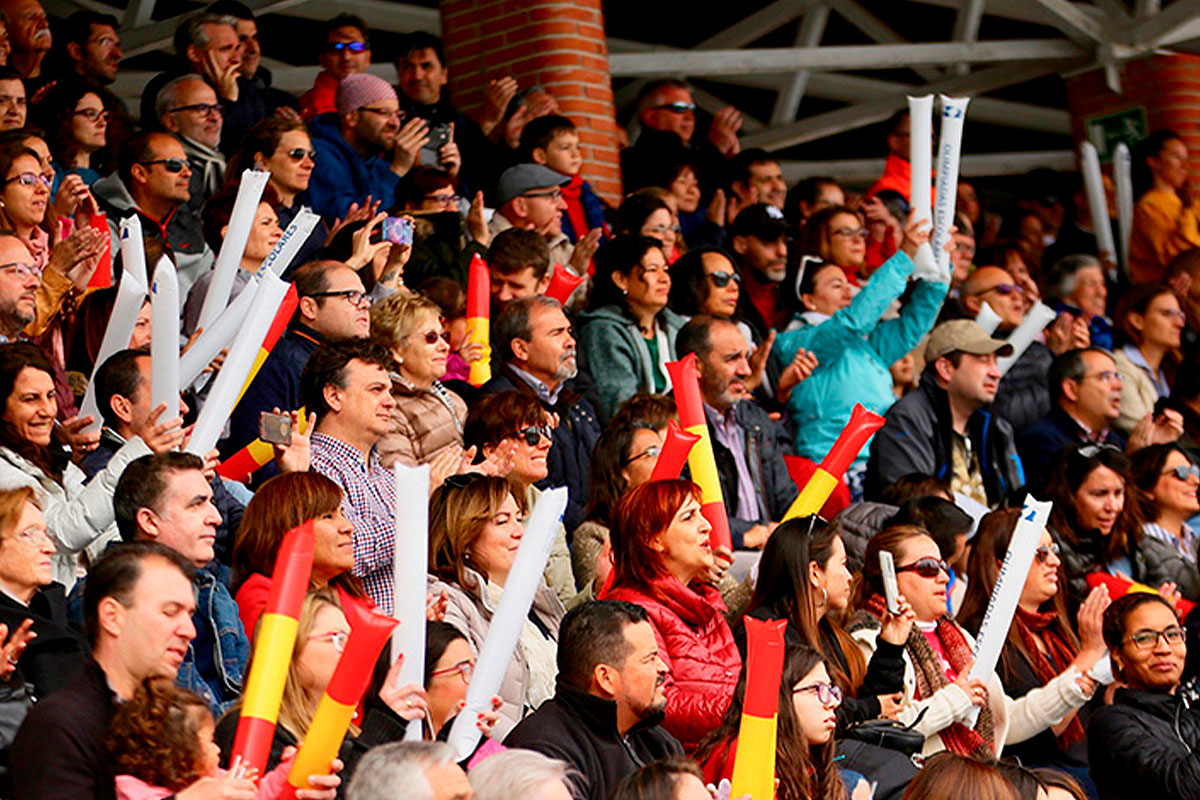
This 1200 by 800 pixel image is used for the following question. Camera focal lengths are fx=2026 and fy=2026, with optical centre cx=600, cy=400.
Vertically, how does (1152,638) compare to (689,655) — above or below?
below

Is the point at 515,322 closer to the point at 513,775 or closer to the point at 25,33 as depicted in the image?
the point at 513,775

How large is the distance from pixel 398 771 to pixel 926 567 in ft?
9.84

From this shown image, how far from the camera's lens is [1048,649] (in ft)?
23.6

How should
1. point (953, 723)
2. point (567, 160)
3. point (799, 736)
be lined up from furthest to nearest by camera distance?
point (567, 160) < point (953, 723) < point (799, 736)

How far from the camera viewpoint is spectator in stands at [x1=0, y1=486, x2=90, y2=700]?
467 centimetres

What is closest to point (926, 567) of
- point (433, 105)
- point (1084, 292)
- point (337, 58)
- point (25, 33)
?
point (433, 105)

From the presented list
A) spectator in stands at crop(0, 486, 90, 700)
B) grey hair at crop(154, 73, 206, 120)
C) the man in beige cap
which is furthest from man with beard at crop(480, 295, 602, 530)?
spectator in stands at crop(0, 486, 90, 700)

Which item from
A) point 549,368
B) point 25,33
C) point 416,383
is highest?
point 25,33

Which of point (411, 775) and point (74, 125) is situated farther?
point (74, 125)

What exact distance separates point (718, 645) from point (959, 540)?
169cm

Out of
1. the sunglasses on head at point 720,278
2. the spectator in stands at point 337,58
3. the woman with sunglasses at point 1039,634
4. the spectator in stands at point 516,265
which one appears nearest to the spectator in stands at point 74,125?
the spectator in stands at point 337,58

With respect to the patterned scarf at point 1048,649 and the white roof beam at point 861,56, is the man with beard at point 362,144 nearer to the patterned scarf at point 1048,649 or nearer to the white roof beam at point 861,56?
the patterned scarf at point 1048,649

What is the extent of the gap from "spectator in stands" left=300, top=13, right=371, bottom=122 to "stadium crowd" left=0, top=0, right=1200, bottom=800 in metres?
0.03

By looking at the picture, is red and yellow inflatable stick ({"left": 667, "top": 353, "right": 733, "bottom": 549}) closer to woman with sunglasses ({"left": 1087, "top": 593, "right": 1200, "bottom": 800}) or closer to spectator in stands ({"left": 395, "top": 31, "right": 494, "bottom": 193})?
woman with sunglasses ({"left": 1087, "top": 593, "right": 1200, "bottom": 800})
